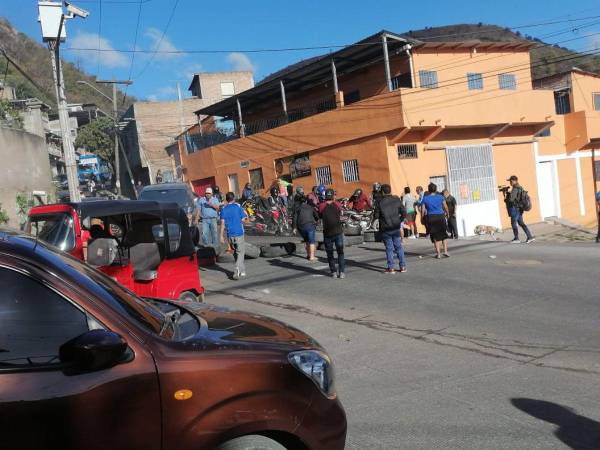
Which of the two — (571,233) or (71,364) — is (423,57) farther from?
(71,364)

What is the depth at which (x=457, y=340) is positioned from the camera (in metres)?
6.35

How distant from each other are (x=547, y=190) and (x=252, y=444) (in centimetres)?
2622

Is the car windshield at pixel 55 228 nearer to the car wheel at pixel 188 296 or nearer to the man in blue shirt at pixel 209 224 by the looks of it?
the car wheel at pixel 188 296

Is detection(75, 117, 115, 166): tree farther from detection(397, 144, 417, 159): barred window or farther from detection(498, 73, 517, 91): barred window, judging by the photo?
detection(498, 73, 517, 91): barred window

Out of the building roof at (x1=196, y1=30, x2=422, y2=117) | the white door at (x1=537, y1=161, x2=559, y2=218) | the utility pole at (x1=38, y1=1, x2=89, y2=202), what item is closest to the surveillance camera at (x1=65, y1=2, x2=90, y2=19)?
the utility pole at (x1=38, y1=1, x2=89, y2=202)

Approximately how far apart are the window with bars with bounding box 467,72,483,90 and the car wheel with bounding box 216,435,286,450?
70.3 feet

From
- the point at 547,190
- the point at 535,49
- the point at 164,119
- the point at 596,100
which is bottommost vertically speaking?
the point at 547,190

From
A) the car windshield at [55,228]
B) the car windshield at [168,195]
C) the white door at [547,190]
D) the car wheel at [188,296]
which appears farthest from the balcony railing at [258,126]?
the car windshield at [55,228]

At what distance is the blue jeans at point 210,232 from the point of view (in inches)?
563

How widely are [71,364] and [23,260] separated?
1.70 feet

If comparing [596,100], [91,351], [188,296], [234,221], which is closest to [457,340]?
[188,296]

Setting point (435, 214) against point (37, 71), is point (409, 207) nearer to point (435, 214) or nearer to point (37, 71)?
point (435, 214)

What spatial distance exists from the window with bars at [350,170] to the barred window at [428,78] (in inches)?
157

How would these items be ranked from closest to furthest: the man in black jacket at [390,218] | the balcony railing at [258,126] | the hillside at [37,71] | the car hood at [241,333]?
the car hood at [241,333] < the man in black jacket at [390,218] < the balcony railing at [258,126] < the hillside at [37,71]
